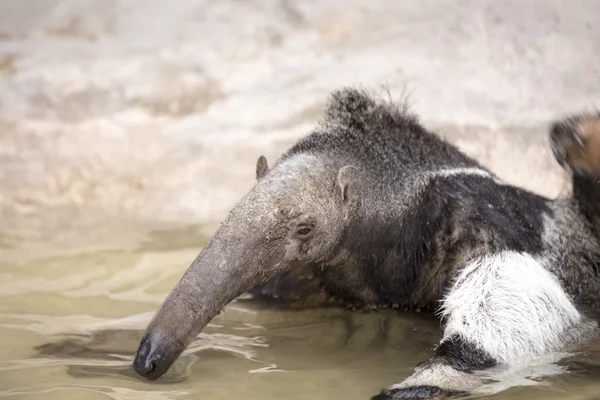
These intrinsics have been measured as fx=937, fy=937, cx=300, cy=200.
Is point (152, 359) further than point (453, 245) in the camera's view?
No

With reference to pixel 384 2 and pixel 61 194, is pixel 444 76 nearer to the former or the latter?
pixel 384 2

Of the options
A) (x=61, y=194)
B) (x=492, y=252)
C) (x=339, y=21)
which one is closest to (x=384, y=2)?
(x=339, y=21)

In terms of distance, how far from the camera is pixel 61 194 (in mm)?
8156

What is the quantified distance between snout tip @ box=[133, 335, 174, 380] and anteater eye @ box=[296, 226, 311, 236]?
3.22 ft

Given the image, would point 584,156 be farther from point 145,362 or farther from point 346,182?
point 145,362

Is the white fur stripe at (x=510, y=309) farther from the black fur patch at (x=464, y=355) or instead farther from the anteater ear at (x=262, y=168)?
the anteater ear at (x=262, y=168)

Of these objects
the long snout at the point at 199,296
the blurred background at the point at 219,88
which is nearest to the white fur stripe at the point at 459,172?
the long snout at the point at 199,296

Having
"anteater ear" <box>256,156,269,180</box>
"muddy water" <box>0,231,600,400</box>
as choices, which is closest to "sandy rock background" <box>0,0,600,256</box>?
"muddy water" <box>0,231,600,400</box>

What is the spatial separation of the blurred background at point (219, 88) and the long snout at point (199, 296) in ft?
9.76

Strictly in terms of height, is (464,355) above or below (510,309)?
below

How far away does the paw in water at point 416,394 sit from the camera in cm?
405

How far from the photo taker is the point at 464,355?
4.46 m

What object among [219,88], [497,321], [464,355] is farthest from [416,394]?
[219,88]

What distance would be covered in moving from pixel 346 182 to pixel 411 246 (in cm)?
56
